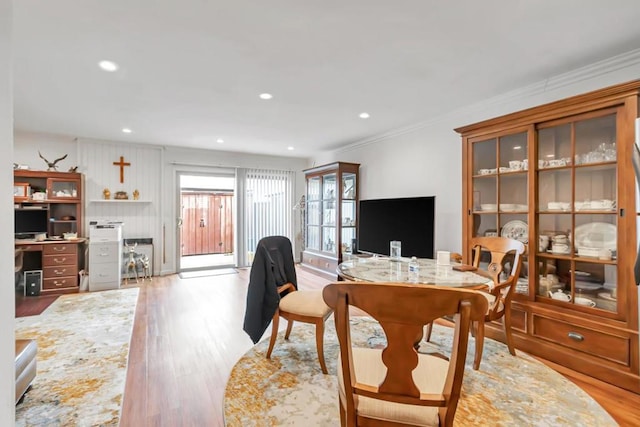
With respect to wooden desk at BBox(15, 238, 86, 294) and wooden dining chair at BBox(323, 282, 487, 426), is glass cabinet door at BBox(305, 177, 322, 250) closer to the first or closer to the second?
wooden desk at BBox(15, 238, 86, 294)

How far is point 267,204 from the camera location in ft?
22.5

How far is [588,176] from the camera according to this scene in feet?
8.07

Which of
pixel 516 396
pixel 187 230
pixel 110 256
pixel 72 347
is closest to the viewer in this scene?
pixel 516 396

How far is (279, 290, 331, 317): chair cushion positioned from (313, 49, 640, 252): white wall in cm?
219

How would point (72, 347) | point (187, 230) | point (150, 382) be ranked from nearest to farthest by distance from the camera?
point (150, 382) < point (72, 347) < point (187, 230)

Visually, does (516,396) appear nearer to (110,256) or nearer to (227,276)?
(227,276)

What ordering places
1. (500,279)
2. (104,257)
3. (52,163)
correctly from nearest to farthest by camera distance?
(500,279), (104,257), (52,163)

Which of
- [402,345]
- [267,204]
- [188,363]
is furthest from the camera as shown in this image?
[267,204]

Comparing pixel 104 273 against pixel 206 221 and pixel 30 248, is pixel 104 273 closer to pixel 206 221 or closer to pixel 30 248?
pixel 30 248

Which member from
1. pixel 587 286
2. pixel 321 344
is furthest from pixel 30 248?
pixel 587 286

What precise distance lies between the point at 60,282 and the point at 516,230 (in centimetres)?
627

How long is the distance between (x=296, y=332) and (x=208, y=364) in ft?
2.88

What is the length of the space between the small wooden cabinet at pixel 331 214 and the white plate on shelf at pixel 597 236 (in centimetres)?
323

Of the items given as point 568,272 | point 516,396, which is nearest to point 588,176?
point 568,272
